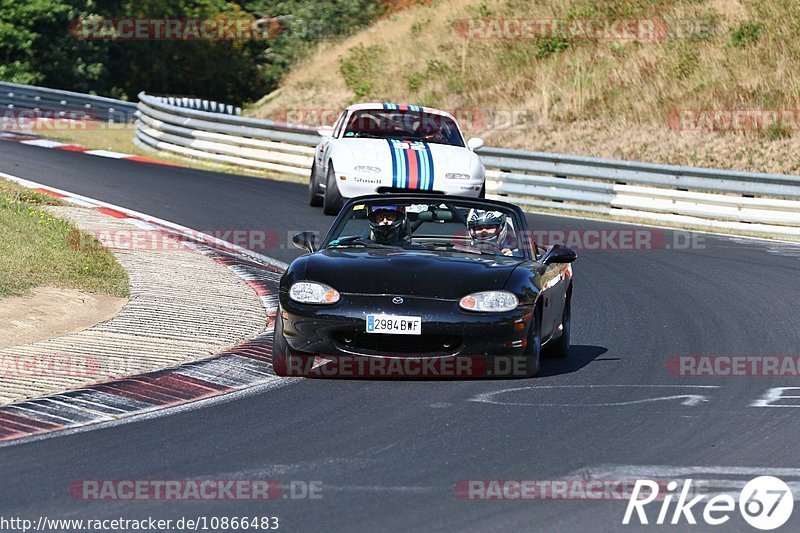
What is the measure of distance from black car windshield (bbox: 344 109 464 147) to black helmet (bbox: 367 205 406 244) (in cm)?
874

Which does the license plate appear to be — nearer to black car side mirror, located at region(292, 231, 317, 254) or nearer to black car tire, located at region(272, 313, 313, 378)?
black car tire, located at region(272, 313, 313, 378)

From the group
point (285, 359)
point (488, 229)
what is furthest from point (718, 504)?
point (488, 229)

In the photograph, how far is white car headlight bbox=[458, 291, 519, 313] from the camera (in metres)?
9.12

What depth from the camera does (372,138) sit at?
19.0 m

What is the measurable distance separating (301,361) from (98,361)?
4.41 ft

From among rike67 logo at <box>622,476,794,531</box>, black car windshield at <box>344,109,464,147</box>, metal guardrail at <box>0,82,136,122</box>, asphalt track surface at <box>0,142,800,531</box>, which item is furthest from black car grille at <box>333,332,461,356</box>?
metal guardrail at <box>0,82,136,122</box>

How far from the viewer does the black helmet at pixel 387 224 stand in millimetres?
10328

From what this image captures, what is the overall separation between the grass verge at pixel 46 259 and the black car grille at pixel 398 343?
3.53 meters

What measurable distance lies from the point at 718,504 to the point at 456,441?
1683 mm

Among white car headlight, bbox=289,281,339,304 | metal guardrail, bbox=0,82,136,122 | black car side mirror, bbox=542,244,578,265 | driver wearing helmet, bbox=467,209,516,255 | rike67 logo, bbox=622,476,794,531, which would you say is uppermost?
driver wearing helmet, bbox=467,209,516,255

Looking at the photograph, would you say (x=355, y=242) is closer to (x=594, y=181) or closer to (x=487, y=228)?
(x=487, y=228)

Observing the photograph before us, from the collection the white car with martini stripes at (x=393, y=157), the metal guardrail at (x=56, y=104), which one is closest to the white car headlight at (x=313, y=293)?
the white car with martini stripes at (x=393, y=157)

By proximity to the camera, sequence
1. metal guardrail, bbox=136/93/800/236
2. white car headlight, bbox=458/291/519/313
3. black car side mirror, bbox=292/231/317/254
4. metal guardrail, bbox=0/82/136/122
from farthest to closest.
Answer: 1. metal guardrail, bbox=0/82/136/122
2. metal guardrail, bbox=136/93/800/236
3. black car side mirror, bbox=292/231/317/254
4. white car headlight, bbox=458/291/519/313

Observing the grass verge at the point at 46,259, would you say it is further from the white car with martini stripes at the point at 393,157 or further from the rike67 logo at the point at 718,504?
the rike67 logo at the point at 718,504
